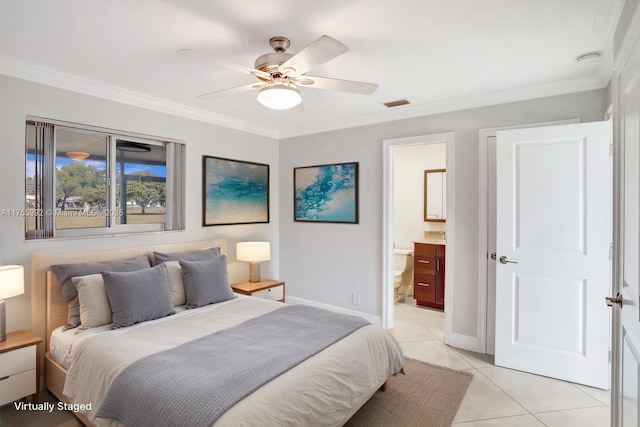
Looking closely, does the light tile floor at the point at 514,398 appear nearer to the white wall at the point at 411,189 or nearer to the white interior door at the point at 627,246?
the white interior door at the point at 627,246

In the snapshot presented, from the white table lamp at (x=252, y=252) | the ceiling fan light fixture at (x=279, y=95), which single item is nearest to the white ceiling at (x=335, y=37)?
the ceiling fan light fixture at (x=279, y=95)

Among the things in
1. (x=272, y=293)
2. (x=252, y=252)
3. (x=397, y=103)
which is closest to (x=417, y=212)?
(x=397, y=103)

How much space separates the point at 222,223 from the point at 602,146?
3.72 m

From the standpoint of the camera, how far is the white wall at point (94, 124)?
101 inches

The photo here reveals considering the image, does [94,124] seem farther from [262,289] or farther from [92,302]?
[262,289]

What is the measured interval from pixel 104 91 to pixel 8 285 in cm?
174

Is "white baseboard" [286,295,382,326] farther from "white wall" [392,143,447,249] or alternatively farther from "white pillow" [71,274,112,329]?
"white pillow" [71,274,112,329]

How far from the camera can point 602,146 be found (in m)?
2.62

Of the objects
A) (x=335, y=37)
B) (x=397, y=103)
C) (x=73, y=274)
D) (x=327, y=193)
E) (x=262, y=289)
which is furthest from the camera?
(x=327, y=193)

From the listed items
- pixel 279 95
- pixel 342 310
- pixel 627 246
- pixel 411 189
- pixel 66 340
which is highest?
pixel 279 95

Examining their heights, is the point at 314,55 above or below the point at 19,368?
above

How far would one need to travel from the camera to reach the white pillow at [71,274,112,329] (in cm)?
247

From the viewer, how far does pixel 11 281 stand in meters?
2.34

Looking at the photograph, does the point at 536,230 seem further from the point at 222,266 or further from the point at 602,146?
the point at 222,266
